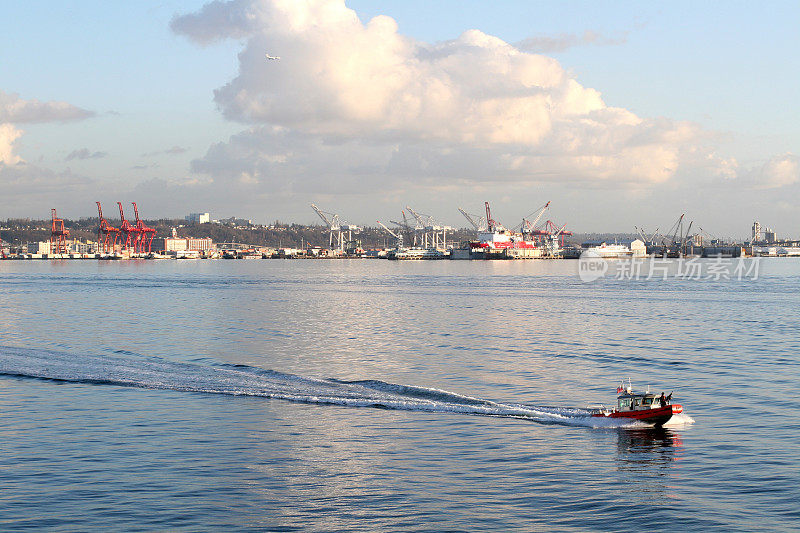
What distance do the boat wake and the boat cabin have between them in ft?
2.24

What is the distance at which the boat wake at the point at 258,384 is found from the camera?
2909 centimetres

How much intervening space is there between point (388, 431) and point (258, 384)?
10302 millimetres

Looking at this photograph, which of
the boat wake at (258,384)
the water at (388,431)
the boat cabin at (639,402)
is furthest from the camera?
the boat wake at (258,384)

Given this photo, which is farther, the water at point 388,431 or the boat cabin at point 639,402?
the boat cabin at point 639,402

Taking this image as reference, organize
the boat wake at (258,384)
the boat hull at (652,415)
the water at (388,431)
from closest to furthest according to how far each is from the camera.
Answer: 1. the water at (388,431)
2. the boat hull at (652,415)
3. the boat wake at (258,384)

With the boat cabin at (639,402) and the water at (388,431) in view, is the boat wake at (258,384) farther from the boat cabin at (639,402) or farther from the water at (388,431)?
the boat cabin at (639,402)

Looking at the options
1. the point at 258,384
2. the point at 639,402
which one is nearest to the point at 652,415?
the point at 639,402

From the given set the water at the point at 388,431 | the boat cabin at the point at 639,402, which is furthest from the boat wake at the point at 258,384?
the boat cabin at the point at 639,402

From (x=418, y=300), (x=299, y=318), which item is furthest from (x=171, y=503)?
(x=418, y=300)

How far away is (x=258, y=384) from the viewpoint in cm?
3438

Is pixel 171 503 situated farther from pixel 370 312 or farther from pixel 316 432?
pixel 370 312

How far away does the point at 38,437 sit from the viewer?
2472 centimetres

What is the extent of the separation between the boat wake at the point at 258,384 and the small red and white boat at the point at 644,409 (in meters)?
0.30

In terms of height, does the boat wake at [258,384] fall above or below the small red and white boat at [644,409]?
below
